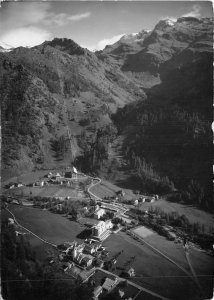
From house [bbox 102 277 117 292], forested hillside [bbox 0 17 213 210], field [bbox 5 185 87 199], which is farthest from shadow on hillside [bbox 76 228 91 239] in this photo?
forested hillside [bbox 0 17 213 210]

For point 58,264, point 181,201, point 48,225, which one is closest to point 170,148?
point 181,201

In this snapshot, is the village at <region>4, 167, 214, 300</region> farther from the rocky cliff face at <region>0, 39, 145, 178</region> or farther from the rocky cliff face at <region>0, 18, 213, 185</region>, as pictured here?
the rocky cliff face at <region>0, 39, 145, 178</region>

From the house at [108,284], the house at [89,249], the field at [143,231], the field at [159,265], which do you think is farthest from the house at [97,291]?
the field at [143,231]

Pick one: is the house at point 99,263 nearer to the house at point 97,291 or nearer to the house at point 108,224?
the house at point 97,291

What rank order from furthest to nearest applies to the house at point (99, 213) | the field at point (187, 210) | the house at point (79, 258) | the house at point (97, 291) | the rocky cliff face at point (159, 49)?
the rocky cliff face at point (159, 49) → the field at point (187, 210) → the house at point (99, 213) → the house at point (79, 258) → the house at point (97, 291)

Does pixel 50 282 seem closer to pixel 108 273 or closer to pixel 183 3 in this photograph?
pixel 108 273

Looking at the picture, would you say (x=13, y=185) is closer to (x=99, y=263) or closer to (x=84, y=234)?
(x=84, y=234)
